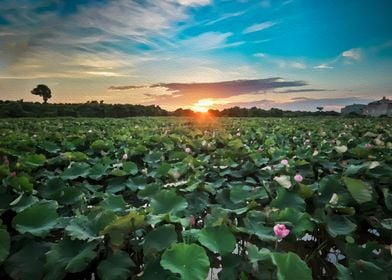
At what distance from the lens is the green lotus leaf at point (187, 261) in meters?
1.39

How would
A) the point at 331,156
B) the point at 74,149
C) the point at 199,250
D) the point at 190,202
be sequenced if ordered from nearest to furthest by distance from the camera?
1. the point at 199,250
2. the point at 190,202
3. the point at 331,156
4. the point at 74,149

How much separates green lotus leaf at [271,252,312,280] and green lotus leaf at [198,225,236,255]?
0.23 metres

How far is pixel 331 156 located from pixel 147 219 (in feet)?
8.81

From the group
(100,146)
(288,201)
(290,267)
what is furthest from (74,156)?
(290,267)

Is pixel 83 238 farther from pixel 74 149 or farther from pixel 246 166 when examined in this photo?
pixel 74 149

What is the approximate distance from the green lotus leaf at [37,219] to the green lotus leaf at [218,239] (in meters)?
0.81

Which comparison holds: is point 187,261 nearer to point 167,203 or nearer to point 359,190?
point 167,203

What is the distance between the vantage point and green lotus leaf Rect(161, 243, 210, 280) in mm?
1388

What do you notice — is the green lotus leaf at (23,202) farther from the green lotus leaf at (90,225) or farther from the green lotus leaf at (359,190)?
the green lotus leaf at (359,190)

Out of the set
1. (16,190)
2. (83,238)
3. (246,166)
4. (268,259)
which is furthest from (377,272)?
(16,190)

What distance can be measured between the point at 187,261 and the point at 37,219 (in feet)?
3.04

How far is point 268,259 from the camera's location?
156cm

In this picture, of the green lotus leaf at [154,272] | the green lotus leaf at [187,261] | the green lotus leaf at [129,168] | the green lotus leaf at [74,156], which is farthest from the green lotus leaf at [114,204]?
the green lotus leaf at [74,156]

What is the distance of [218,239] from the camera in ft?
5.38
